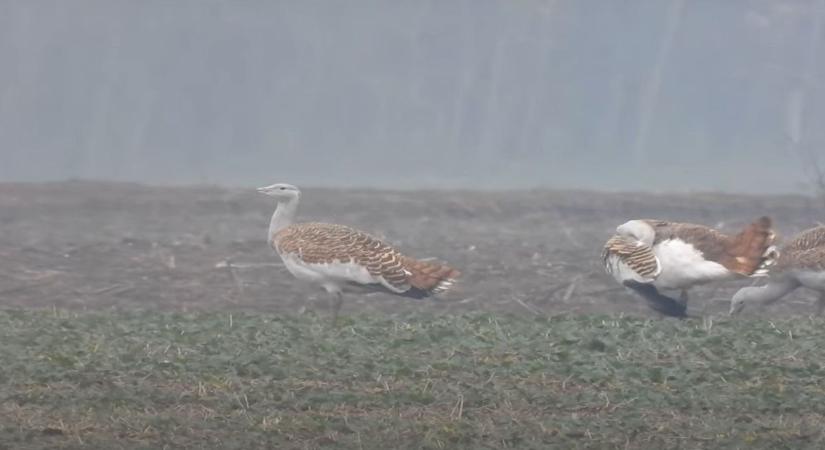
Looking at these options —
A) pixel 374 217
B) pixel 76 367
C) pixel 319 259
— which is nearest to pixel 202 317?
pixel 319 259

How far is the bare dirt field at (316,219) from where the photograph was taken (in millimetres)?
11281

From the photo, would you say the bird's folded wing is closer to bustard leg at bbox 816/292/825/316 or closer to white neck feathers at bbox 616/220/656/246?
white neck feathers at bbox 616/220/656/246

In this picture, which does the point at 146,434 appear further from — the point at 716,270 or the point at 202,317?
the point at 716,270

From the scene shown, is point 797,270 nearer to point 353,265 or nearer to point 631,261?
point 631,261

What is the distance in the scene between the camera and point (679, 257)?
29.8ft

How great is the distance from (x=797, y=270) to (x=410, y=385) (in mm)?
3922

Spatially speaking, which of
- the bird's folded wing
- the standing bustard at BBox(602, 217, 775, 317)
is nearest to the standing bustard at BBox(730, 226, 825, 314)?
the standing bustard at BBox(602, 217, 775, 317)

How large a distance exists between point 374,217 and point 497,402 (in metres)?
9.82

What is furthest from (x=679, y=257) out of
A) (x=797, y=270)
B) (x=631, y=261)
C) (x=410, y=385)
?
(x=410, y=385)

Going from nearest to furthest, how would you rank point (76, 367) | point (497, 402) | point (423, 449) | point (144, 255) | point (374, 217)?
point (423, 449), point (497, 402), point (76, 367), point (144, 255), point (374, 217)

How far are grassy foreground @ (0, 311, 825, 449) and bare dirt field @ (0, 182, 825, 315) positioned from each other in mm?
2794

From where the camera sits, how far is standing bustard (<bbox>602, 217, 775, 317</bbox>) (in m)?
8.91

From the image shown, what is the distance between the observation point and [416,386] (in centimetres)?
630

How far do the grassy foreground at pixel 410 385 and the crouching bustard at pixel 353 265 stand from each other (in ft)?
2.45
